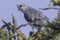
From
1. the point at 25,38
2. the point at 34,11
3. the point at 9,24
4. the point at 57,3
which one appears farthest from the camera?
the point at 34,11

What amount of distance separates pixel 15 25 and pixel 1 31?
8.5 inches

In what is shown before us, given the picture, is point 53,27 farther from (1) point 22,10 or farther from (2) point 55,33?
(1) point 22,10

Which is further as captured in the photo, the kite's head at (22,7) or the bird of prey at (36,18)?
the kite's head at (22,7)

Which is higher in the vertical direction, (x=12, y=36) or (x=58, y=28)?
(x=58, y=28)

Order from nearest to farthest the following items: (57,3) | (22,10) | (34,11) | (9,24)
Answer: (57,3) < (9,24) < (34,11) < (22,10)

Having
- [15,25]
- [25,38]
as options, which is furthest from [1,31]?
[25,38]

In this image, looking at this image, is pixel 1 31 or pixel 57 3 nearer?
pixel 57 3

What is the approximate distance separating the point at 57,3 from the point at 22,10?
2983mm

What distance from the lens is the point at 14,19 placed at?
8.87 feet

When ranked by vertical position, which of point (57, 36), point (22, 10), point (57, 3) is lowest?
point (22, 10)

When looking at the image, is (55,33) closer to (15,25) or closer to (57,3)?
(57,3)

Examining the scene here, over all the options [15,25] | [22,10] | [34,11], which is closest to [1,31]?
[15,25]

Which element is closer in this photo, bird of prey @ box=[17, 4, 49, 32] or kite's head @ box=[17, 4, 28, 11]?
bird of prey @ box=[17, 4, 49, 32]

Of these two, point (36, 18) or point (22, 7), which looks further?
point (22, 7)
